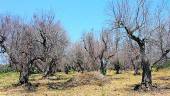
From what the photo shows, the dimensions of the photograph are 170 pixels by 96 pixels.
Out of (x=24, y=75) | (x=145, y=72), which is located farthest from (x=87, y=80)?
(x=145, y=72)

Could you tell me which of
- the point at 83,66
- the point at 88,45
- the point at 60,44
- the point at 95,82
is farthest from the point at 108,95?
the point at 83,66

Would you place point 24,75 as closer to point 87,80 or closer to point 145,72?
point 87,80

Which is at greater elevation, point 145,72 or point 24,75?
point 24,75

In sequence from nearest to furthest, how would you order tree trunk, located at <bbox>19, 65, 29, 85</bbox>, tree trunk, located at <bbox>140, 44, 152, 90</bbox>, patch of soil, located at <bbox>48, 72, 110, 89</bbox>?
tree trunk, located at <bbox>140, 44, 152, 90</bbox>, patch of soil, located at <bbox>48, 72, 110, 89</bbox>, tree trunk, located at <bbox>19, 65, 29, 85</bbox>

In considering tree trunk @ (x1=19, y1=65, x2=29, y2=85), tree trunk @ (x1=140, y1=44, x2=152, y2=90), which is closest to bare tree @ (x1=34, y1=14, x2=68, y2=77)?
tree trunk @ (x1=19, y1=65, x2=29, y2=85)

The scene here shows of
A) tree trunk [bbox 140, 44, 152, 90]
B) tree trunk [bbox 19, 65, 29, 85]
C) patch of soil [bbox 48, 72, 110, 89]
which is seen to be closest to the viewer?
tree trunk [bbox 140, 44, 152, 90]

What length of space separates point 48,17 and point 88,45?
→ 110ft

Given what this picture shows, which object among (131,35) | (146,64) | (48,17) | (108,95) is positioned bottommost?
(108,95)

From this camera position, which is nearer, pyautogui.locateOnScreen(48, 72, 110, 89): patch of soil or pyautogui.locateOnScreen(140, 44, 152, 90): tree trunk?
pyautogui.locateOnScreen(140, 44, 152, 90): tree trunk

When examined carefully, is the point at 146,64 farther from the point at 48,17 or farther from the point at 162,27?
the point at 48,17

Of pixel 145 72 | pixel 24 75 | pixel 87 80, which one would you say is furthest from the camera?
pixel 24 75

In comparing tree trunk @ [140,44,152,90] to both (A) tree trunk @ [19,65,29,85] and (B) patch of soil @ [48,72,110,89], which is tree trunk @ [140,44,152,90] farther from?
(A) tree trunk @ [19,65,29,85]

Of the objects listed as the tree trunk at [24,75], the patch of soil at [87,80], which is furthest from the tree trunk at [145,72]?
the tree trunk at [24,75]

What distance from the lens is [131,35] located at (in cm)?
4112
